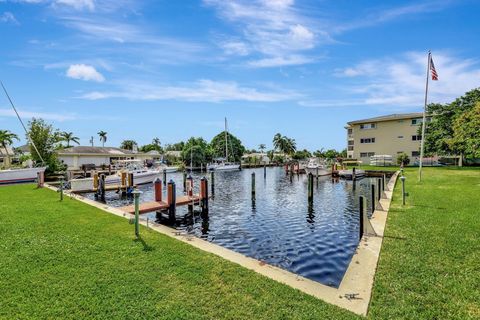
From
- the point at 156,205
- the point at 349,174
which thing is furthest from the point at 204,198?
the point at 349,174

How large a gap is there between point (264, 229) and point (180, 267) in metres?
7.51

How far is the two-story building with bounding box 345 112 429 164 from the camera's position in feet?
176

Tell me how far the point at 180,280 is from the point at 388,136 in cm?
5867

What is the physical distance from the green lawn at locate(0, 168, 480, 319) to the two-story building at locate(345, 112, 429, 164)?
50.0 m

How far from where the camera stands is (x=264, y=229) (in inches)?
542

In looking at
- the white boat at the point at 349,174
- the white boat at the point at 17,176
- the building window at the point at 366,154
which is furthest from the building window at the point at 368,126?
the white boat at the point at 17,176

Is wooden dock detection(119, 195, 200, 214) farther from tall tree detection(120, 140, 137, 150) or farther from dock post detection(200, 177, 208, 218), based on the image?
tall tree detection(120, 140, 137, 150)

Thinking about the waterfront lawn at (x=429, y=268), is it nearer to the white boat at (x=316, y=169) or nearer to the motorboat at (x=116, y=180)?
the motorboat at (x=116, y=180)

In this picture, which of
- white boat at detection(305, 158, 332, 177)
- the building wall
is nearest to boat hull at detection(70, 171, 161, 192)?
white boat at detection(305, 158, 332, 177)

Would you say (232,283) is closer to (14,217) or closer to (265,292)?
(265,292)

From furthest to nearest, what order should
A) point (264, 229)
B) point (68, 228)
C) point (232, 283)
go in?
point (264, 229), point (68, 228), point (232, 283)

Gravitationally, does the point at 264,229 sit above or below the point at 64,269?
below

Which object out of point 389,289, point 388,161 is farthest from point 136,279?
point 388,161

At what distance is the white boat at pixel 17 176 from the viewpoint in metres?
27.3
